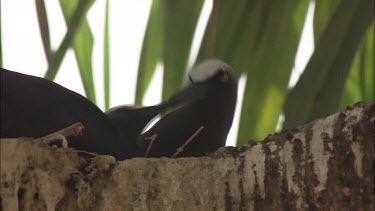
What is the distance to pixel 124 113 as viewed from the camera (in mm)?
1204

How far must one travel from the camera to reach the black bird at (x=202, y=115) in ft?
3.74

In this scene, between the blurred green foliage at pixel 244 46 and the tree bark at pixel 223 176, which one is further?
the blurred green foliage at pixel 244 46

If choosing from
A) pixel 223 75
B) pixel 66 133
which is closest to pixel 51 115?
pixel 66 133

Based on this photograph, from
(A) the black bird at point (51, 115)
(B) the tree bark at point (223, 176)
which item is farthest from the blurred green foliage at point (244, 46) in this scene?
(B) the tree bark at point (223, 176)

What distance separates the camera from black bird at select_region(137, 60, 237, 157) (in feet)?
3.74

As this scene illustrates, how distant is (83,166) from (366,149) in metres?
0.28

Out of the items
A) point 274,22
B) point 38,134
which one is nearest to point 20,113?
point 38,134

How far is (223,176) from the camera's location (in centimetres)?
94

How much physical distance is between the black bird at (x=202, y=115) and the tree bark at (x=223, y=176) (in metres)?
0.18

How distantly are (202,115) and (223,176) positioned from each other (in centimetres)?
22

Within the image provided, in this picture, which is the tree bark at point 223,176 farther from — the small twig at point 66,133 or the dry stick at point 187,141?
the dry stick at point 187,141

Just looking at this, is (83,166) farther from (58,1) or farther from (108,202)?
(58,1)

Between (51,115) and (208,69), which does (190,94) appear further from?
(51,115)

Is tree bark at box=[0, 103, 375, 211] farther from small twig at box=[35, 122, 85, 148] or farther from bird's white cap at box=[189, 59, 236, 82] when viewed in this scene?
bird's white cap at box=[189, 59, 236, 82]
